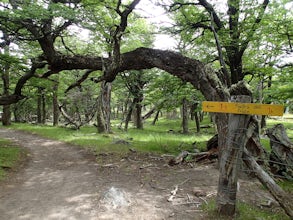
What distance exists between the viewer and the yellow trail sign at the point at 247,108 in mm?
3514

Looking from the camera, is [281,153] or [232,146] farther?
[281,153]

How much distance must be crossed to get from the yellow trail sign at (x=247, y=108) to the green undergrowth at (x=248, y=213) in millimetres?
1851

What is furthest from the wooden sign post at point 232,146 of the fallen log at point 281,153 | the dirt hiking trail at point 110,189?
the fallen log at point 281,153

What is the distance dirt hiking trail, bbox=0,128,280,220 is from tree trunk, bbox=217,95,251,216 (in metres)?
0.49

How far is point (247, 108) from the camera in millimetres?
3865

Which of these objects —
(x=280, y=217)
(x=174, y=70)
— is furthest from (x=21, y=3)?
(x=280, y=217)

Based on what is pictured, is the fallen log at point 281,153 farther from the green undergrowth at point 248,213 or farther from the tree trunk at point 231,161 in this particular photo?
the tree trunk at point 231,161

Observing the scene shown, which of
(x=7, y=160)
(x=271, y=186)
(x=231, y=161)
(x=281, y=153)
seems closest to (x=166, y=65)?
(x=231, y=161)

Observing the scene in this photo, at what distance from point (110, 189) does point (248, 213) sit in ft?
9.27

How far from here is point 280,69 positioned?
10234 mm

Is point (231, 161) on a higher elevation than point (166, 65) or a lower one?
lower

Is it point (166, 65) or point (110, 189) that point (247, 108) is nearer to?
point (110, 189)

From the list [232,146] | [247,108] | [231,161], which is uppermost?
[247,108]

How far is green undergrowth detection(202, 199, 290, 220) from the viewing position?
4.23m
